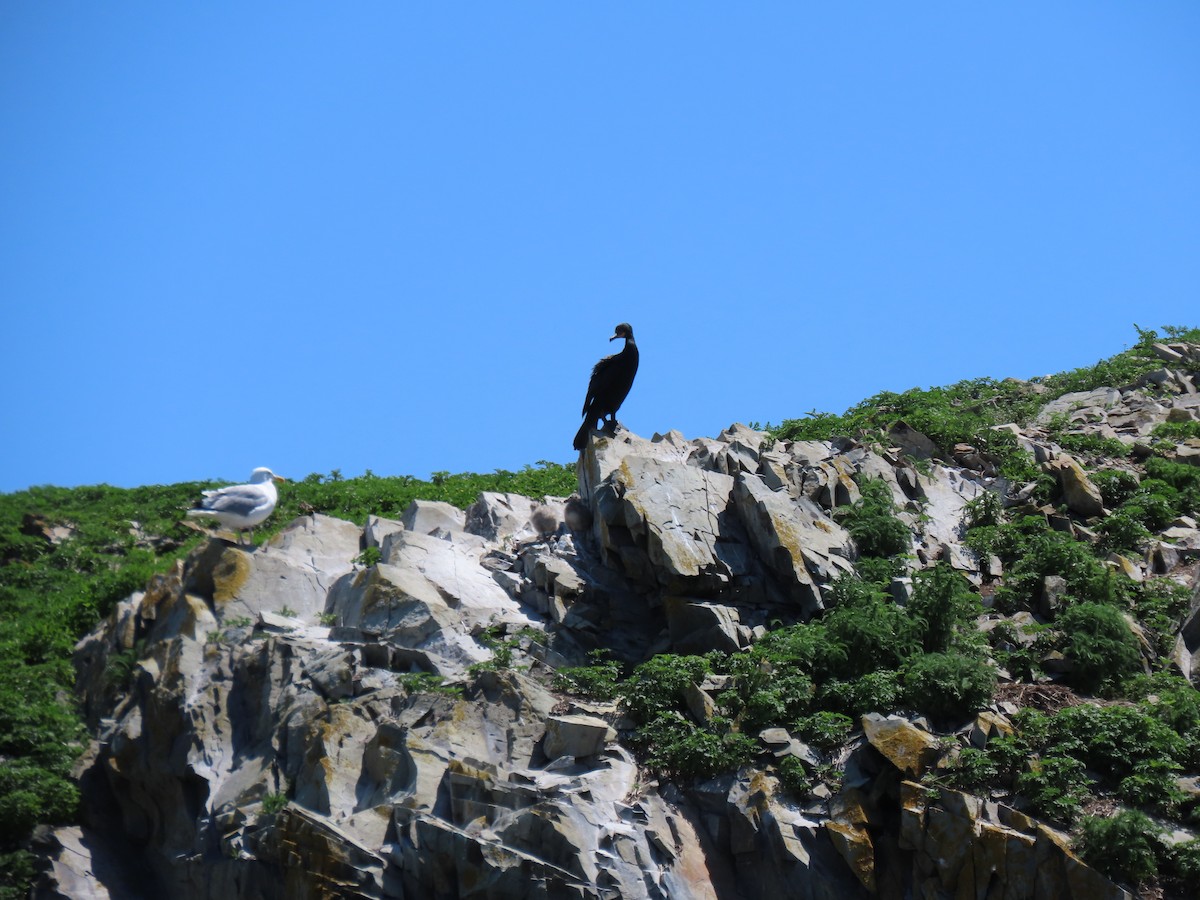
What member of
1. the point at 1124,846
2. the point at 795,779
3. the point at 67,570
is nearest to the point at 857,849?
the point at 795,779

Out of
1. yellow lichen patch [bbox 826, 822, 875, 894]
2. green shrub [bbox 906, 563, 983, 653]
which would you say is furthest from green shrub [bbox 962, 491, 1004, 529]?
yellow lichen patch [bbox 826, 822, 875, 894]

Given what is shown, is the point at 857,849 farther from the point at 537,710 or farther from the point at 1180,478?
the point at 1180,478

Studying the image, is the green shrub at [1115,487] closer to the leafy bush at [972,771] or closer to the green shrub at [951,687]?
the green shrub at [951,687]

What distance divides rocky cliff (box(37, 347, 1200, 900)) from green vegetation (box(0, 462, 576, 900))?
1.62 feet

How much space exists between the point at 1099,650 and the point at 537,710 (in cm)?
656

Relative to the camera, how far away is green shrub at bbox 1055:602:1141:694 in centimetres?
1468

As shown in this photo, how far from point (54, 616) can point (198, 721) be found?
540cm

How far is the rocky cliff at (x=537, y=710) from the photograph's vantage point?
12812 millimetres

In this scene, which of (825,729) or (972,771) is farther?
(825,729)

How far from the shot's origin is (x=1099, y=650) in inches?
582

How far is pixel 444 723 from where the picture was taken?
47.8 ft

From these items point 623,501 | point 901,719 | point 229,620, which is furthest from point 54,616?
point 901,719

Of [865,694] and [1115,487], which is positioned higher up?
[1115,487]

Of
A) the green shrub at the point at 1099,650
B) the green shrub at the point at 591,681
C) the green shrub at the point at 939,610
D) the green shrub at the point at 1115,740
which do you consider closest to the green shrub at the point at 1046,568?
the green shrub at the point at 1099,650
